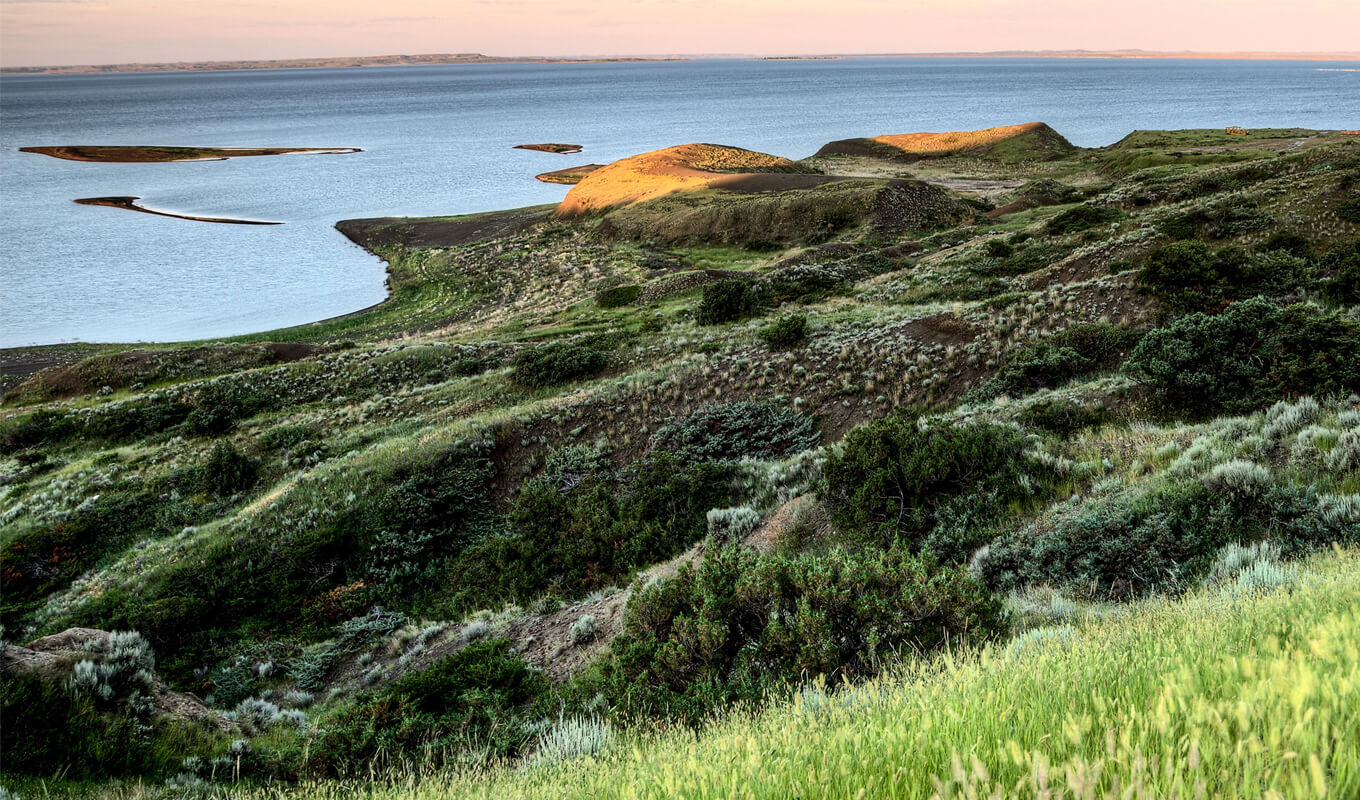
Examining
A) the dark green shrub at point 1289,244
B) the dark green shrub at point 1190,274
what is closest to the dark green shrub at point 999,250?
the dark green shrub at point 1289,244

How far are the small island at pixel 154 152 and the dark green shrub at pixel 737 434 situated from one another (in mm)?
123660

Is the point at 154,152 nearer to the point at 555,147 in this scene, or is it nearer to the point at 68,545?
the point at 555,147

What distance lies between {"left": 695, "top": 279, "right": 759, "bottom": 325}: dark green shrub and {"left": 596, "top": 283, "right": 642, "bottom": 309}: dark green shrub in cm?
974

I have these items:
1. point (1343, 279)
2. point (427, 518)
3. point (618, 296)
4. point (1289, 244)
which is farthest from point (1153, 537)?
point (618, 296)

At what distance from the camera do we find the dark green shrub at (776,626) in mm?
5477

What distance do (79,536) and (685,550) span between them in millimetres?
16106

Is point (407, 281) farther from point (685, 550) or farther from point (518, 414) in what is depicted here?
point (685, 550)

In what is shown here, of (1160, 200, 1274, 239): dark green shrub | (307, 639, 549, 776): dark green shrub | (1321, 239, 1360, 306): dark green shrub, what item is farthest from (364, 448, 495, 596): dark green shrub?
(1160, 200, 1274, 239): dark green shrub

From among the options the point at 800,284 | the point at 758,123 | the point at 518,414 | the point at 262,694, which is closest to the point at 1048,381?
the point at 518,414

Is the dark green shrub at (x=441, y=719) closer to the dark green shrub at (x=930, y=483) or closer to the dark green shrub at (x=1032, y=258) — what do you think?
the dark green shrub at (x=930, y=483)

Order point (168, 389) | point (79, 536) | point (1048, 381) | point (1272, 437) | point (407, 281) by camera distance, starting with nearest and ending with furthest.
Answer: point (1272, 437)
point (1048, 381)
point (79, 536)
point (168, 389)
point (407, 281)

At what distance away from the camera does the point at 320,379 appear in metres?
29.5

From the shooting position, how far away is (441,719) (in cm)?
723

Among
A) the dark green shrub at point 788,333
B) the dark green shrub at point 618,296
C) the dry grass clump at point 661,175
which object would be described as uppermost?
the dry grass clump at point 661,175
